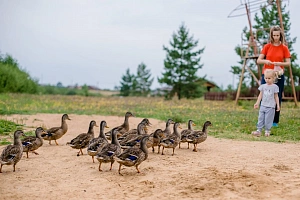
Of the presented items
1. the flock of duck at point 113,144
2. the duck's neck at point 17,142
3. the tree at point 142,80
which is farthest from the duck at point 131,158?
the tree at point 142,80

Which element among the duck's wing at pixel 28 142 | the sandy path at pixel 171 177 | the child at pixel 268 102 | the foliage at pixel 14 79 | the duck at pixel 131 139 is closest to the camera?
the sandy path at pixel 171 177

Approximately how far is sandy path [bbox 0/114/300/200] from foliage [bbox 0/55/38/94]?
1355 inches

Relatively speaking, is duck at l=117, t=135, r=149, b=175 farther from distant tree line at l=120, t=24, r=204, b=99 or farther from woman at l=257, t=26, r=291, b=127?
distant tree line at l=120, t=24, r=204, b=99

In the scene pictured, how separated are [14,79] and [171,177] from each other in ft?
130

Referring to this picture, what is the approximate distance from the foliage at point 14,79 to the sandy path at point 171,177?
34415 millimetres

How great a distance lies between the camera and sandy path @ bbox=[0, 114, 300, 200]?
5.71 m

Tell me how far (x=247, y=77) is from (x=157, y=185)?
1415 inches

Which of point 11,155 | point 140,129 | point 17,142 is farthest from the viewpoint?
point 140,129

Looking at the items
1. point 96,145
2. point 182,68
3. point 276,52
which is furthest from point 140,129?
point 182,68

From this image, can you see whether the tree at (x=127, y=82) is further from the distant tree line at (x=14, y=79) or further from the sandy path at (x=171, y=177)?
the sandy path at (x=171, y=177)

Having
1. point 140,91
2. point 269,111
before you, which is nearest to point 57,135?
point 269,111

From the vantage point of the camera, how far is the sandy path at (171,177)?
18.7ft

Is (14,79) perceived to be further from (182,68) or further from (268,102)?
(268,102)

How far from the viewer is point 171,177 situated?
6.52m
